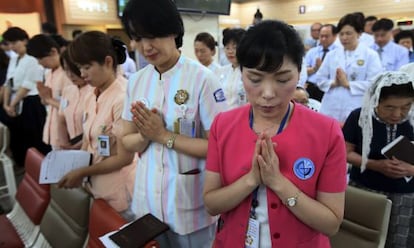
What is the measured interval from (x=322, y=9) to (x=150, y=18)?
6180mm

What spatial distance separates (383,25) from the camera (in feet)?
13.2

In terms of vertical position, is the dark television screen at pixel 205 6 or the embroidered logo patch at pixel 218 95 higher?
the dark television screen at pixel 205 6

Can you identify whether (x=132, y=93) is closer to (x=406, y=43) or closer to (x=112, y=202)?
(x=112, y=202)

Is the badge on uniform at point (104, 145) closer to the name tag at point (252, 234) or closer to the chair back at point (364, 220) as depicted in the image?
the name tag at point (252, 234)

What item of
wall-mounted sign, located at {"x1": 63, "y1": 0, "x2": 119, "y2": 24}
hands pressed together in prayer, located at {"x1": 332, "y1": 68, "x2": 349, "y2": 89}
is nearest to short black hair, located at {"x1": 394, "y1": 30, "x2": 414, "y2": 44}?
hands pressed together in prayer, located at {"x1": 332, "y1": 68, "x2": 349, "y2": 89}

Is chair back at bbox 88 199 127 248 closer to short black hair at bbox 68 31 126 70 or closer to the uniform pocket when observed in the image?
the uniform pocket

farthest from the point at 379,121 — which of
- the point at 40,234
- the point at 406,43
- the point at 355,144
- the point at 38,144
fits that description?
the point at 38,144

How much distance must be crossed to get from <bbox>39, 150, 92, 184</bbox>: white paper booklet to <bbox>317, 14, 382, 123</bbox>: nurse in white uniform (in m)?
2.43

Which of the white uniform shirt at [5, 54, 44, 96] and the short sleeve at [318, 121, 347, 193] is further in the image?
the white uniform shirt at [5, 54, 44, 96]

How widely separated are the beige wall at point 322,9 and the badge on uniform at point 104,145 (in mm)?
3507

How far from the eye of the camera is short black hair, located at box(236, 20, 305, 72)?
2.42ft

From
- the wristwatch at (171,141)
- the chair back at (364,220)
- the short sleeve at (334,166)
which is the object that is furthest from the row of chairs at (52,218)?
the chair back at (364,220)

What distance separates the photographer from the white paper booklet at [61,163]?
5.04ft

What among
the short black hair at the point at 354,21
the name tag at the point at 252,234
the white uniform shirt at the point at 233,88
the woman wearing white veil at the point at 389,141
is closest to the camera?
the name tag at the point at 252,234
